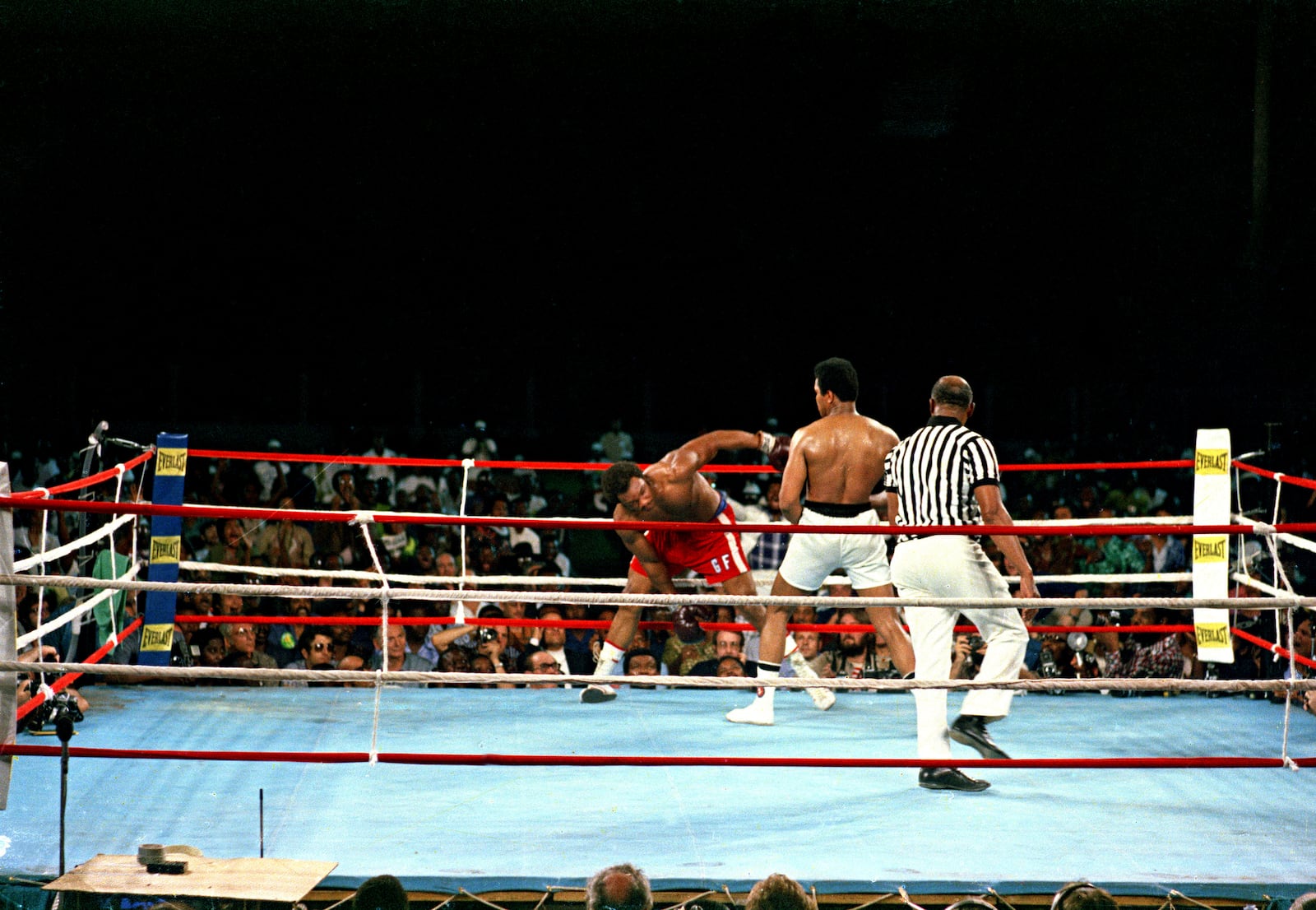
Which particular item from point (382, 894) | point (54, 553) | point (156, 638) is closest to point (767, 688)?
point (382, 894)

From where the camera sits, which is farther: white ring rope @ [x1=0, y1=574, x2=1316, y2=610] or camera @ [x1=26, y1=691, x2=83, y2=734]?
camera @ [x1=26, y1=691, x2=83, y2=734]

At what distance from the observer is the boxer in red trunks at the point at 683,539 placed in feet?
16.3

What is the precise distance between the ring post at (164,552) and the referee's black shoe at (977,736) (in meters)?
2.92

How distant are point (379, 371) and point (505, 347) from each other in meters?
1.23

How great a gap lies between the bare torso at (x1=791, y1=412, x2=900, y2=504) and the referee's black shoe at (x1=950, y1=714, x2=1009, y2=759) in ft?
3.00

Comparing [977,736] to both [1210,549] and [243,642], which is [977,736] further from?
[243,642]

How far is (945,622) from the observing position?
12.9 feet

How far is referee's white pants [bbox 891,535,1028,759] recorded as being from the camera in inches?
155

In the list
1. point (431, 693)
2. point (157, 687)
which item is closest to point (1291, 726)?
point (431, 693)

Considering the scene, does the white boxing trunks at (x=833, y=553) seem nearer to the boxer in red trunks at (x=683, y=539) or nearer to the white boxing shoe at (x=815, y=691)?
the boxer in red trunks at (x=683, y=539)

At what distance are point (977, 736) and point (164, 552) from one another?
303 cm

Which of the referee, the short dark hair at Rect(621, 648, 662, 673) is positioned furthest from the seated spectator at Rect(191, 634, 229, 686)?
the referee

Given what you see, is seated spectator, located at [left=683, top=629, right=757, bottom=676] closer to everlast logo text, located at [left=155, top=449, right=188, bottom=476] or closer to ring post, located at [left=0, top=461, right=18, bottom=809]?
everlast logo text, located at [left=155, top=449, right=188, bottom=476]

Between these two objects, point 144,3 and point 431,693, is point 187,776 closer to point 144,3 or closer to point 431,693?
point 431,693
